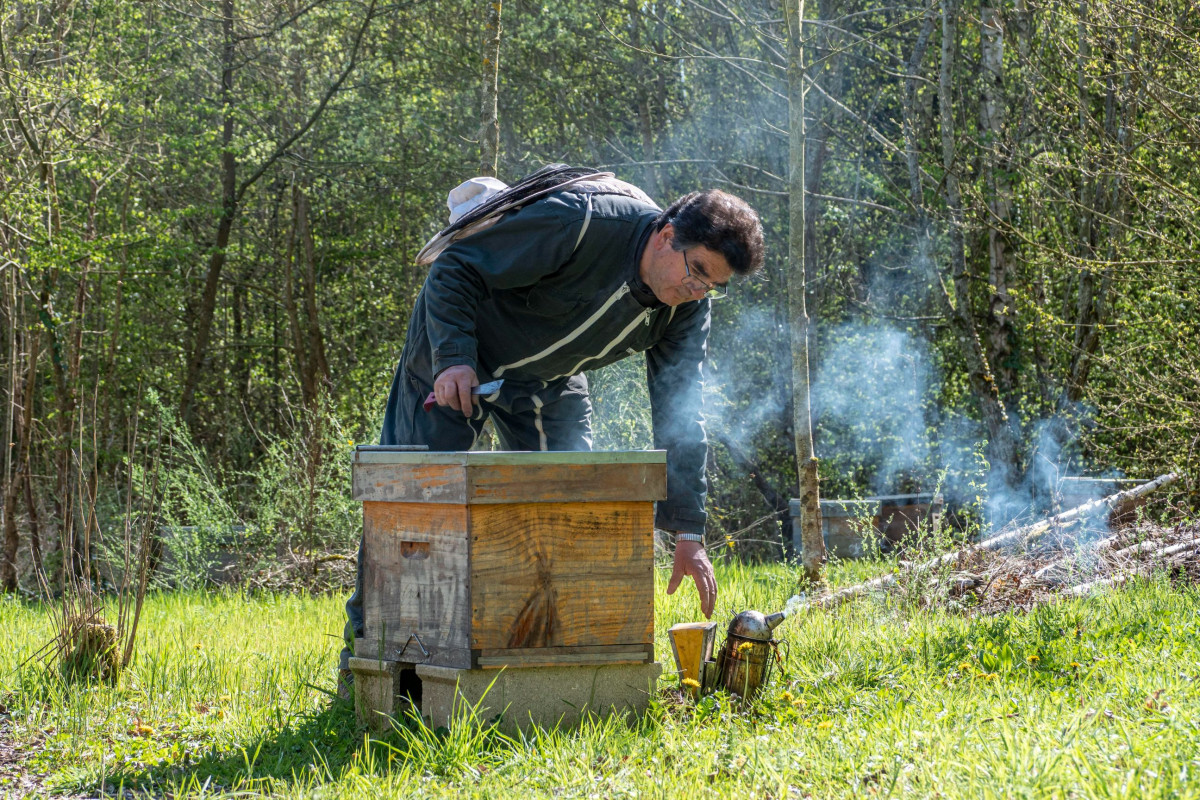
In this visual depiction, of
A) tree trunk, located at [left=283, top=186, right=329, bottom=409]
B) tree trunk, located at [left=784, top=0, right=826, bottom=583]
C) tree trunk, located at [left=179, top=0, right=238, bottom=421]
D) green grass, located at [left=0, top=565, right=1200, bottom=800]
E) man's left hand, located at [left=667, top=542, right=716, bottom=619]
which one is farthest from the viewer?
tree trunk, located at [left=283, top=186, right=329, bottom=409]

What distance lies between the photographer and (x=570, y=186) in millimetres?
3367

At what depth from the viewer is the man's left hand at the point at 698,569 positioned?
3.31 metres

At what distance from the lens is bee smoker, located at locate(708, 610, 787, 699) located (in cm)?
307

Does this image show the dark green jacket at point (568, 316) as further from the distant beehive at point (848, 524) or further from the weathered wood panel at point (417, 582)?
the distant beehive at point (848, 524)

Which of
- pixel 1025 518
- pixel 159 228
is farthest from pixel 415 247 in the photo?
pixel 1025 518

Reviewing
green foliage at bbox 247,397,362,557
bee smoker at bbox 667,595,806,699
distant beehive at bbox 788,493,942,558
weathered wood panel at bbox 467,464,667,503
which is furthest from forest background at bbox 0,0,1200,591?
A: weathered wood panel at bbox 467,464,667,503

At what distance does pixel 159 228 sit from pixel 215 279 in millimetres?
2200

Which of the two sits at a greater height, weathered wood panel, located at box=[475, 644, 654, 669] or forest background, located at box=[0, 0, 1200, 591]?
forest background, located at box=[0, 0, 1200, 591]

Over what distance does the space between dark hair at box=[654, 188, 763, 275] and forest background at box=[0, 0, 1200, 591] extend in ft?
6.74

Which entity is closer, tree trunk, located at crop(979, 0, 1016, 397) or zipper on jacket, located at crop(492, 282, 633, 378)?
zipper on jacket, located at crop(492, 282, 633, 378)

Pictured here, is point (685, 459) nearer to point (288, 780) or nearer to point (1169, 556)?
point (288, 780)

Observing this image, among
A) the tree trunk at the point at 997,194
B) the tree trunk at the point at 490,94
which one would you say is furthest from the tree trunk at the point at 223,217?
the tree trunk at the point at 997,194

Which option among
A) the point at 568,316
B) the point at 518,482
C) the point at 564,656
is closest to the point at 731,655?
the point at 564,656

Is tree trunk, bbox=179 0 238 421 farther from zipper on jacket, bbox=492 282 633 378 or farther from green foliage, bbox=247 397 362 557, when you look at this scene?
zipper on jacket, bbox=492 282 633 378
